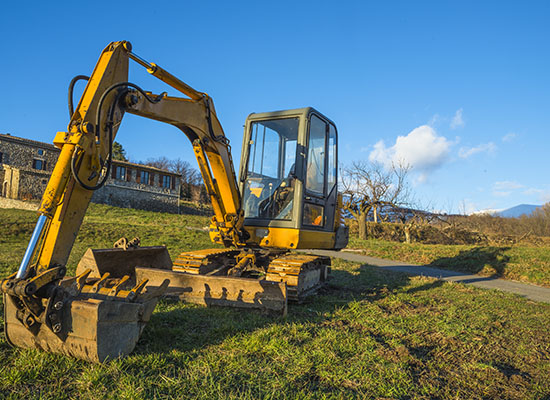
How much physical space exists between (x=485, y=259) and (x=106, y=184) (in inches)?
1214

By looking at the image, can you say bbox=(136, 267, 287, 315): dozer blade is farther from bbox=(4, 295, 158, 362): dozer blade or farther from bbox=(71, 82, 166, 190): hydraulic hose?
bbox=(71, 82, 166, 190): hydraulic hose

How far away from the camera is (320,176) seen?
7.14m

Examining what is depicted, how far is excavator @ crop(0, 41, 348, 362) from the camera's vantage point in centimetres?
348

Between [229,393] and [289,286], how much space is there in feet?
9.63

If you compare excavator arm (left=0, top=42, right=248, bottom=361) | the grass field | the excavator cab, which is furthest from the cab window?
excavator arm (left=0, top=42, right=248, bottom=361)

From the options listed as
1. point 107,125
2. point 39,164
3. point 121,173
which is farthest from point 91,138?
point 39,164

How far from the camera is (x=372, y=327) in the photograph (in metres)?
5.14

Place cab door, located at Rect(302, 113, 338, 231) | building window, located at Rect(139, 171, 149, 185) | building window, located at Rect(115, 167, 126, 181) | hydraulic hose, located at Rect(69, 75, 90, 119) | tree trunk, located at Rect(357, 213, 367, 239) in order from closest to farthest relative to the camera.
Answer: hydraulic hose, located at Rect(69, 75, 90, 119) → cab door, located at Rect(302, 113, 338, 231) → tree trunk, located at Rect(357, 213, 367, 239) → building window, located at Rect(115, 167, 126, 181) → building window, located at Rect(139, 171, 149, 185)

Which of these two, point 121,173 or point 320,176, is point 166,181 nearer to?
point 121,173

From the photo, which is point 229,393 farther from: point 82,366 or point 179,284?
point 179,284

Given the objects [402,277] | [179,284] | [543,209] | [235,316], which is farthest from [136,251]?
[543,209]

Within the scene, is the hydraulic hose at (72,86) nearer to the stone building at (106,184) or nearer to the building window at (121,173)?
the stone building at (106,184)

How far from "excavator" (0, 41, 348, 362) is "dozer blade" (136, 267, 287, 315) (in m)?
0.01

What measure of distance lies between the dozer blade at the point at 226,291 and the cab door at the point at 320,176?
153 cm
